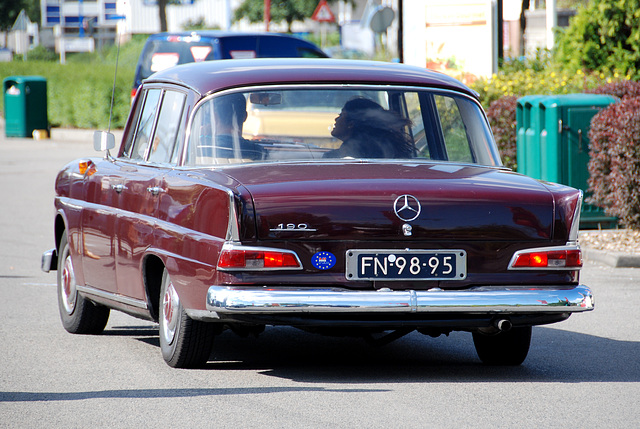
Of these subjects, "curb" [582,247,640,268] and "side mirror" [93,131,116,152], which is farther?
"curb" [582,247,640,268]

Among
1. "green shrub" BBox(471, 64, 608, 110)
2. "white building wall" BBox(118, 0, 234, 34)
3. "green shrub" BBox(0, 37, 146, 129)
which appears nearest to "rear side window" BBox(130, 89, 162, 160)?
"green shrub" BBox(471, 64, 608, 110)

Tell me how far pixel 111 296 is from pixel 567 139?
6516 millimetres

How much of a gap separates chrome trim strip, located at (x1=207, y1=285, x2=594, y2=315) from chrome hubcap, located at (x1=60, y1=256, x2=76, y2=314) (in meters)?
2.26

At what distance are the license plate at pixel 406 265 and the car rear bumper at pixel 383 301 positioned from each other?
0.26 feet

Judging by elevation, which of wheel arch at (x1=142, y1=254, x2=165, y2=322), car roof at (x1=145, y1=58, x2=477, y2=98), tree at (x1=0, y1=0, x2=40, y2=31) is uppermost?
tree at (x1=0, y1=0, x2=40, y2=31)

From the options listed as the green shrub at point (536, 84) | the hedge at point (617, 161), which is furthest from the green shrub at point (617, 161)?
the green shrub at point (536, 84)

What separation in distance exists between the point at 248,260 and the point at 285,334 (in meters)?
2.16

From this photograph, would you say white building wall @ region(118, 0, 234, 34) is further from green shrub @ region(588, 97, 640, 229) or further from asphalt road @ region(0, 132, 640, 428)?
asphalt road @ region(0, 132, 640, 428)

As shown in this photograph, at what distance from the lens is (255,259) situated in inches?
213

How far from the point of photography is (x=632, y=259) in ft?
34.4

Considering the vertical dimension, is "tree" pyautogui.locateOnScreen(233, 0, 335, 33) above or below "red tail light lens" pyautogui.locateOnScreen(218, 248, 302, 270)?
above

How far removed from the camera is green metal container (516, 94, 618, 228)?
11.9m

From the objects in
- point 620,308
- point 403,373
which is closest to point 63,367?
point 403,373

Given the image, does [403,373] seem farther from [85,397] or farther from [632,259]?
[632,259]
